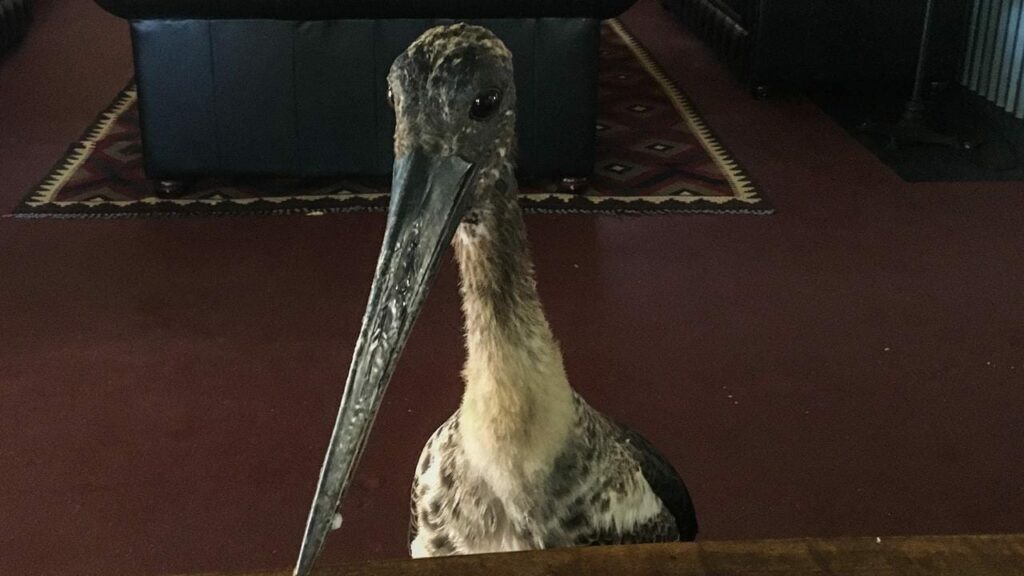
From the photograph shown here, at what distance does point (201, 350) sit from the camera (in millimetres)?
2002

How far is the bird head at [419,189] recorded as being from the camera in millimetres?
717

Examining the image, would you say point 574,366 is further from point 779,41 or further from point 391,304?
point 779,41

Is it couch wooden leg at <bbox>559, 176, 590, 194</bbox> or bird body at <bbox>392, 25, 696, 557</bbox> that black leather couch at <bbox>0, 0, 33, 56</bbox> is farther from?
bird body at <bbox>392, 25, 696, 557</bbox>

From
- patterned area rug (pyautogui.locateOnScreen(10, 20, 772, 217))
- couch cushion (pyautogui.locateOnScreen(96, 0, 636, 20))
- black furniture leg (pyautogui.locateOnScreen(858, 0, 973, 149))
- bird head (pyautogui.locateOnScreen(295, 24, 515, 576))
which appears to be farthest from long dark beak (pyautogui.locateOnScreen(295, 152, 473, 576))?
→ black furniture leg (pyautogui.locateOnScreen(858, 0, 973, 149))

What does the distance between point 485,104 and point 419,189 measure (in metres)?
0.09

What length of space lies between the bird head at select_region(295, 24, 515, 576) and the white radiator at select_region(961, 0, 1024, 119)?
9.44 ft

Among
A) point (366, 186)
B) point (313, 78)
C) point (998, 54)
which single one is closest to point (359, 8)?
point (313, 78)

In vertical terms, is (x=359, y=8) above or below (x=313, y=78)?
above

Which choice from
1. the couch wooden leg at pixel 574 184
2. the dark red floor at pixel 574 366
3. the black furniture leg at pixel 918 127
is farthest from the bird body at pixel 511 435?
the black furniture leg at pixel 918 127

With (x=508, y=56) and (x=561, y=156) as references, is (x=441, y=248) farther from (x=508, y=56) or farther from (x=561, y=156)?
(x=561, y=156)

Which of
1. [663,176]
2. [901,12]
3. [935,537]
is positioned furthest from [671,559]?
[901,12]

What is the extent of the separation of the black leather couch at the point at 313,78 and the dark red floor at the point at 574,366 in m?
0.19

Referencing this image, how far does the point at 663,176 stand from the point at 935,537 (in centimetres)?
212

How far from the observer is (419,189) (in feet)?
2.51
